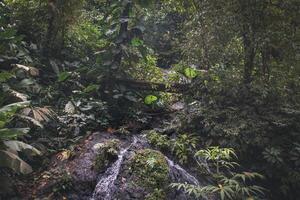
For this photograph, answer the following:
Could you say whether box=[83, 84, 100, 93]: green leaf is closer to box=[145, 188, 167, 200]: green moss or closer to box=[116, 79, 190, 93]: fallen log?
box=[116, 79, 190, 93]: fallen log

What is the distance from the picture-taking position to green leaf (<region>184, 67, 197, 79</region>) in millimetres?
8914

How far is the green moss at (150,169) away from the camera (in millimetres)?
6164

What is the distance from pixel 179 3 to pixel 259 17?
2.57m

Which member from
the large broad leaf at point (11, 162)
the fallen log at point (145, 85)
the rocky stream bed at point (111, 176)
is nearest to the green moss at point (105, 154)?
the rocky stream bed at point (111, 176)

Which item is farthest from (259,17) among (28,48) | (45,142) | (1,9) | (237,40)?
(1,9)

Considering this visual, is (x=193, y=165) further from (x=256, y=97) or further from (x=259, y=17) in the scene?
(x=259, y=17)

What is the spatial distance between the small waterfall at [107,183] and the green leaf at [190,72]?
2.92m

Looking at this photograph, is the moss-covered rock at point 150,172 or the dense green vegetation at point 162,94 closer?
the moss-covered rock at point 150,172

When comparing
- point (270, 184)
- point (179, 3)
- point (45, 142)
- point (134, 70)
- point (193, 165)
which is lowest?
point (270, 184)

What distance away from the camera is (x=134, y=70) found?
10078mm

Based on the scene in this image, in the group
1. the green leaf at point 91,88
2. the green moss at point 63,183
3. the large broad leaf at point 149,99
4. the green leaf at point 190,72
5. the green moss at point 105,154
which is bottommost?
the green moss at point 63,183

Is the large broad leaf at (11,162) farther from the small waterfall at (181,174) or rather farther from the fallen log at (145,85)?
the fallen log at (145,85)

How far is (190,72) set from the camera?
8.99 meters

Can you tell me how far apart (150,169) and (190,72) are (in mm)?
3304
